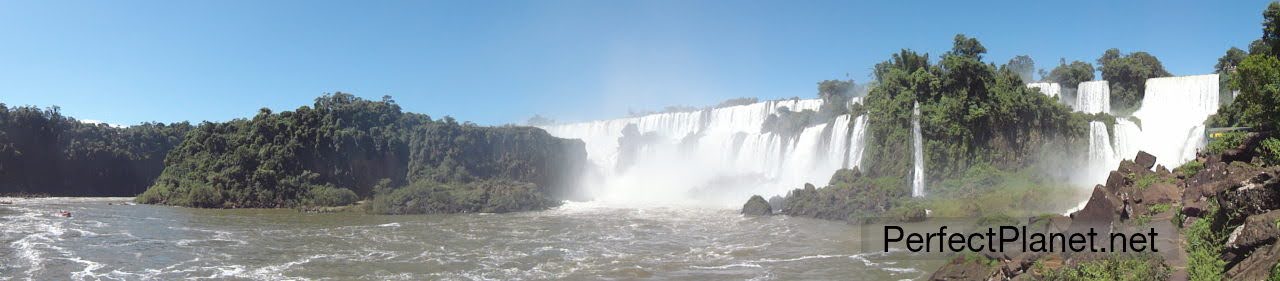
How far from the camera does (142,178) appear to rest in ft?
219

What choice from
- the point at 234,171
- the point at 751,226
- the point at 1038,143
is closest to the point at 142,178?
the point at 234,171

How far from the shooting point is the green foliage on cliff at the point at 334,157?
48.5m

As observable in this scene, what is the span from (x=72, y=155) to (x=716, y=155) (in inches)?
2006

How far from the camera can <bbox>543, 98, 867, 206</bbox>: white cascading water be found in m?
48.6

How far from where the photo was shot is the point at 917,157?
129 ft

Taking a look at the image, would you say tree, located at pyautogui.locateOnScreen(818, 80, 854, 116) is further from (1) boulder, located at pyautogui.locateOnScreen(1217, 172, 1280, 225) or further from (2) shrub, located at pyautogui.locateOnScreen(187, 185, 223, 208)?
(1) boulder, located at pyautogui.locateOnScreen(1217, 172, 1280, 225)

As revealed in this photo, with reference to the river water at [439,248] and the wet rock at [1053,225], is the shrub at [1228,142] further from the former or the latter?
the river water at [439,248]

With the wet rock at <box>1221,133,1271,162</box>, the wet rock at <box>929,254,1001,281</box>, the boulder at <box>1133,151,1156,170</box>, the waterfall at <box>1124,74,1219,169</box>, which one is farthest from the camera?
the waterfall at <box>1124,74,1219,169</box>

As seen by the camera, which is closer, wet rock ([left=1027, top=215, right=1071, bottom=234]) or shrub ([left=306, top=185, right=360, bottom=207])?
wet rock ([left=1027, top=215, right=1071, bottom=234])

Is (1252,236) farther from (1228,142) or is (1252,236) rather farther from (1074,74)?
(1074,74)

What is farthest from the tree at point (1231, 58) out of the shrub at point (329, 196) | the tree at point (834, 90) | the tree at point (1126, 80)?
the shrub at point (329, 196)

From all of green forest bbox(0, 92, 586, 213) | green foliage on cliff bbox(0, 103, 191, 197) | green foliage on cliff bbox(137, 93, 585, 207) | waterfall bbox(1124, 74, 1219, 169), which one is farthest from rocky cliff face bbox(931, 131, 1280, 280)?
green foliage on cliff bbox(0, 103, 191, 197)

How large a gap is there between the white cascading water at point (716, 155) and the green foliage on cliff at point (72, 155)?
38638mm

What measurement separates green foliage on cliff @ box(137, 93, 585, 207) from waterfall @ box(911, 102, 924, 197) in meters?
28.3
